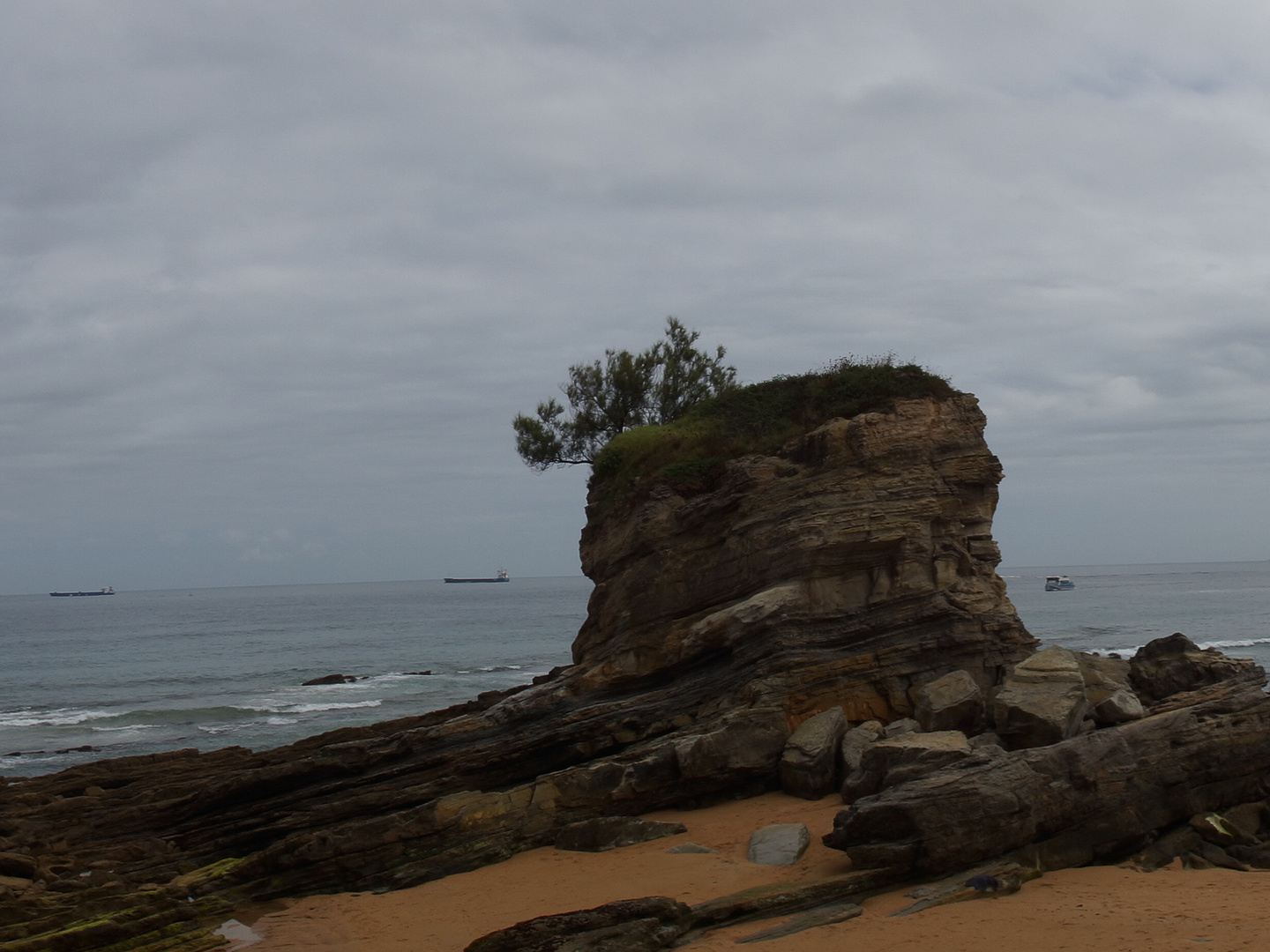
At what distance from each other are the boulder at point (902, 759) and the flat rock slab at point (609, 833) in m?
2.89

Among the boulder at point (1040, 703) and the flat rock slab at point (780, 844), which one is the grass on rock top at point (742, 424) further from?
the flat rock slab at point (780, 844)

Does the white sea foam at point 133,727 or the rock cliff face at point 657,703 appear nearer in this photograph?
the rock cliff face at point 657,703

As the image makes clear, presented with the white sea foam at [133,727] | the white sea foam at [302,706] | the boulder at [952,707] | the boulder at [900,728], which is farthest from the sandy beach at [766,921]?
the white sea foam at [302,706]

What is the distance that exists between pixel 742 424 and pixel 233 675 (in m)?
42.8

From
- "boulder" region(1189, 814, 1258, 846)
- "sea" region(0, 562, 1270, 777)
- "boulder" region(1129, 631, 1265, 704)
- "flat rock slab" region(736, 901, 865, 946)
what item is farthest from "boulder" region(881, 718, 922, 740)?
"sea" region(0, 562, 1270, 777)

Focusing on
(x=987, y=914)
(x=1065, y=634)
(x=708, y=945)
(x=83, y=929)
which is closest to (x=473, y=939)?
(x=708, y=945)

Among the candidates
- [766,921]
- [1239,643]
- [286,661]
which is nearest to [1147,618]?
[1239,643]

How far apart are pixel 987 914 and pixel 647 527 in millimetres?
12150

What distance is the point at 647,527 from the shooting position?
73.0 ft

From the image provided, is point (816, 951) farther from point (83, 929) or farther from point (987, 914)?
point (83, 929)

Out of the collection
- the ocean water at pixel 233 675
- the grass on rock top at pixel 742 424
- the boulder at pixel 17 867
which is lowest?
the ocean water at pixel 233 675

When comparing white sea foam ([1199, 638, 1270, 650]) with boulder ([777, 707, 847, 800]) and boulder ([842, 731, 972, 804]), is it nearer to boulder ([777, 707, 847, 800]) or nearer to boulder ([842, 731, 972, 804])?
boulder ([777, 707, 847, 800])

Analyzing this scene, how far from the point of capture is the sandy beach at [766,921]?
10.6m

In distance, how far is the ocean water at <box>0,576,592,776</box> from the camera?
36.1m
